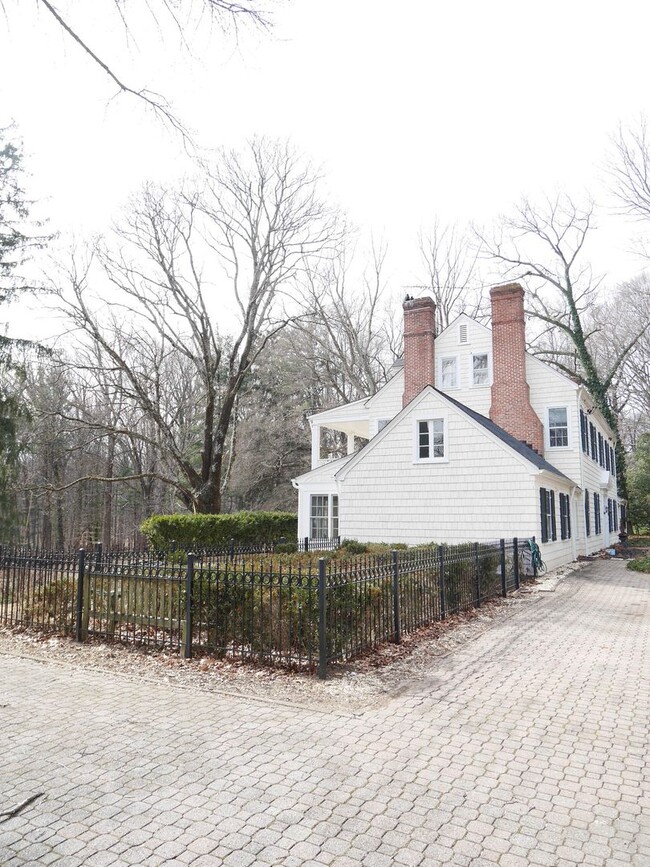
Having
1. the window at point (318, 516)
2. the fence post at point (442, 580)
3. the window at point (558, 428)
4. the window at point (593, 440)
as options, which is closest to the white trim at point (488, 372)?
the window at point (558, 428)

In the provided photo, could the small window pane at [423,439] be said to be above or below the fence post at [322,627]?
above

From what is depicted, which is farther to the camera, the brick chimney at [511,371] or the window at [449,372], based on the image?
the window at [449,372]

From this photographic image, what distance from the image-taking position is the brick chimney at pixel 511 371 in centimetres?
2052

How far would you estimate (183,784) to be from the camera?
3.88 metres

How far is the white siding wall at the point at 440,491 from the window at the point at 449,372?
16.5 feet

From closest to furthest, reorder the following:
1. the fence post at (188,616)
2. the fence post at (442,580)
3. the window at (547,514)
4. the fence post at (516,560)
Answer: the fence post at (188,616) < the fence post at (442,580) < the fence post at (516,560) < the window at (547,514)

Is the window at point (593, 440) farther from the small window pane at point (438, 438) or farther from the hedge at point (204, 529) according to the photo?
the hedge at point (204, 529)

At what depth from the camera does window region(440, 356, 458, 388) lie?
22.0 metres

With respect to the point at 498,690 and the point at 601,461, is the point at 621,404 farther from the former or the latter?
the point at 498,690

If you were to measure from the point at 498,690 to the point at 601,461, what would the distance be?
23.4 metres

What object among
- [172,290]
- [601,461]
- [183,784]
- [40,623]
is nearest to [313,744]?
[183,784]

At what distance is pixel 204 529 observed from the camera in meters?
22.0

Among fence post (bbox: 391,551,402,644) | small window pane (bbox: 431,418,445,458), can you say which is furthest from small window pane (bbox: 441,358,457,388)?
fence post (bbox: 391,551,402,644)

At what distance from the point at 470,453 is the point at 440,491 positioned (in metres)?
1.45
